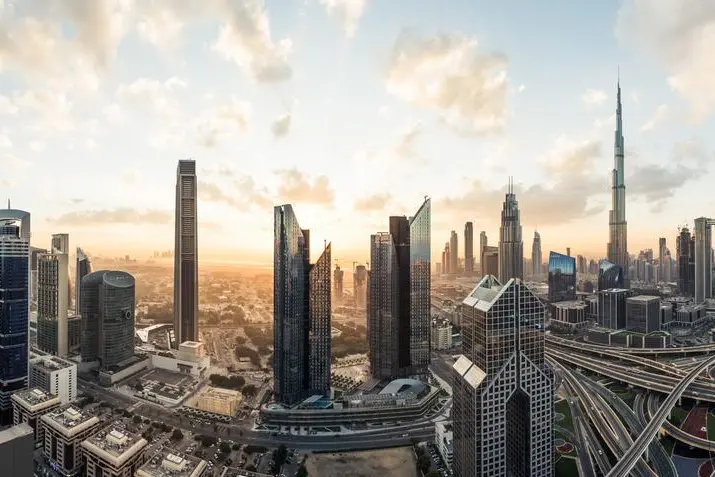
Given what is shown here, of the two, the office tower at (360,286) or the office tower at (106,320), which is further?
the office tower at (360,286)

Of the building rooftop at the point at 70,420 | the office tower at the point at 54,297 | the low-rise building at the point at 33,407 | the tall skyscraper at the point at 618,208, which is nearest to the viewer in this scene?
the building rooftop at the point at 70,420

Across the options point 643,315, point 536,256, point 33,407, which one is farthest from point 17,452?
point 536,256

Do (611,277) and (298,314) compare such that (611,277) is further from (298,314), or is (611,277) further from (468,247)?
(298,314)

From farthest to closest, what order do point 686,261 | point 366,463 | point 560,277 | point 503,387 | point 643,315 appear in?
point 686,261 → point 560,277 → point 643,315 → point 366,463 → point 503,387

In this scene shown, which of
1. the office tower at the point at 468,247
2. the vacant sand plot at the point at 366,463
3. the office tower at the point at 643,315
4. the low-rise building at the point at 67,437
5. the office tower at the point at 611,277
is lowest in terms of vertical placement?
the vacant sand plot at the point at 366,463

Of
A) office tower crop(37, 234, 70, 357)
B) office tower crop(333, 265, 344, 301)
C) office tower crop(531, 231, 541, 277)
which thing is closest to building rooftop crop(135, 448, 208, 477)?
office tower crop(37, 234, 70, 357)

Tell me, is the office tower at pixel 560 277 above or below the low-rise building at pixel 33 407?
above

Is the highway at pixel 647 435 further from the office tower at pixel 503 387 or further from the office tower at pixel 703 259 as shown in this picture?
the office tower at pixel 703 259

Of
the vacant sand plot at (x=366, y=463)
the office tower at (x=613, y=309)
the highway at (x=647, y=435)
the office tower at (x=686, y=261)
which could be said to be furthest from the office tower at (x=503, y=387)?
the office tower at (x=686, y=261)
